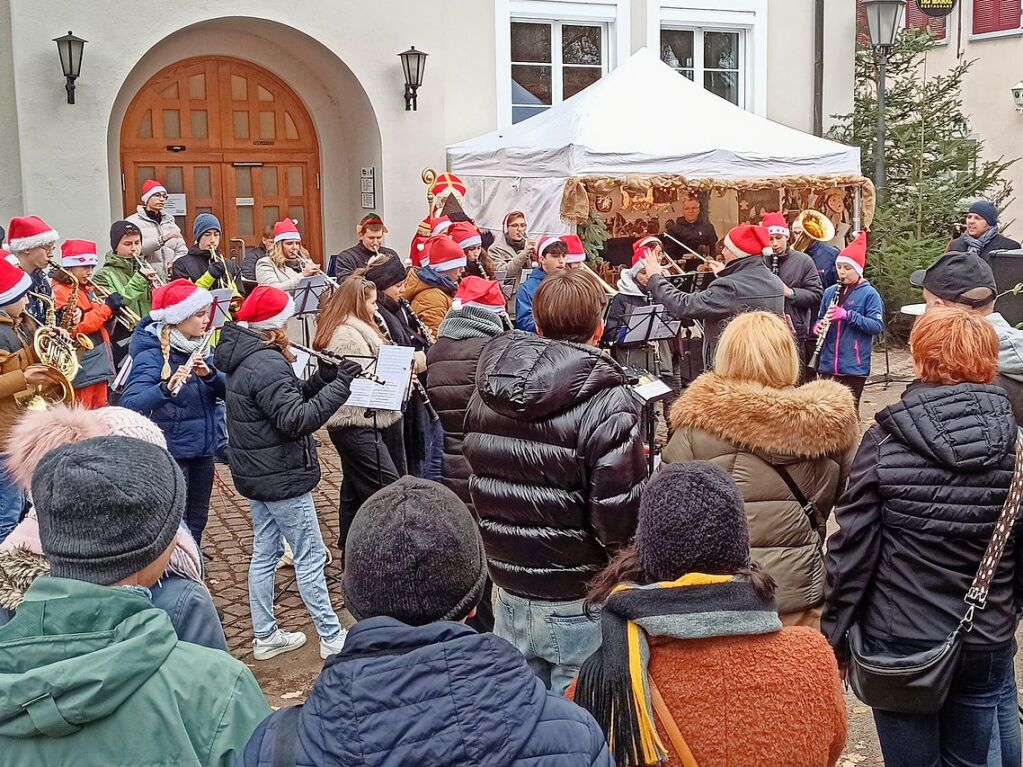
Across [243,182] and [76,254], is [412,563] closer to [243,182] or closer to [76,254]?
[76,254]

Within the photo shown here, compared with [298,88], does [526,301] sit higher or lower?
lower

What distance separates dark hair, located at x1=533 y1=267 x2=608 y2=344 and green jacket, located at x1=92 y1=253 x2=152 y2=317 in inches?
250

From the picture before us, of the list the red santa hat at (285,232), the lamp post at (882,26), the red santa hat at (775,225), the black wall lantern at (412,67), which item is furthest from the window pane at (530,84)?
the red santa hat at (775,225)

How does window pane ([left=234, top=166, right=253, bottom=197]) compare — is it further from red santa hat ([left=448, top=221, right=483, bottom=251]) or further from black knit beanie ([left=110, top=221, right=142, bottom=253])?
red santa hat ([left=448, top=221, right=483, bottom=251])

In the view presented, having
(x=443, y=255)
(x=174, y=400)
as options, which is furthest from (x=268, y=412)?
(x=443, y=255)

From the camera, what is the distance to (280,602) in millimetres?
6148

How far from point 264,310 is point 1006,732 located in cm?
348

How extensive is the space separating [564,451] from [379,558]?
1.57 metres

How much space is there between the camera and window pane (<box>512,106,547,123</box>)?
13.9 metres

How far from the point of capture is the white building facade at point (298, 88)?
11383 mm

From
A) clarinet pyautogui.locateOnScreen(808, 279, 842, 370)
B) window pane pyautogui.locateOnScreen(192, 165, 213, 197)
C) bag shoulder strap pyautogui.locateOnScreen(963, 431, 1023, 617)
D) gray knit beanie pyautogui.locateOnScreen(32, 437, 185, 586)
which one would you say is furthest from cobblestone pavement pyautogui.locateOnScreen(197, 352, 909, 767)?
window pane pyautogui.locateOnScreen(192, 165, 213, 197)

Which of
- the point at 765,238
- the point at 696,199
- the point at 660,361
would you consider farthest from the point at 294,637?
the point at 696,199

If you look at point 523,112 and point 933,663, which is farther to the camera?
point 523,112

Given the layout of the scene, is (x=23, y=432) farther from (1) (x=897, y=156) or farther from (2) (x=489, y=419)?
(1) (x=897, y=156)
